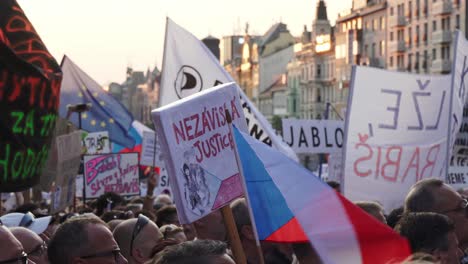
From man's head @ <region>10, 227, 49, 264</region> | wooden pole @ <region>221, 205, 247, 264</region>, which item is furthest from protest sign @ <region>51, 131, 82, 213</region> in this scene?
wooden pole @ <region>221, 205, 247, 264</region>

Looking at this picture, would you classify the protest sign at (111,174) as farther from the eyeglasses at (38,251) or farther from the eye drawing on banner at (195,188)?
the eye drawing on banner at (195,188)

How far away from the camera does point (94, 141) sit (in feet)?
77.5

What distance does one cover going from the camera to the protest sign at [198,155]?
6.66m

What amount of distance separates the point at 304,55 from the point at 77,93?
10319 cm

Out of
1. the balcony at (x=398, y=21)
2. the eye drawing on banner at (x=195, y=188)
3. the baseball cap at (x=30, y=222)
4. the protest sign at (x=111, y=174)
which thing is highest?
the balcony at (x=398, y=21)

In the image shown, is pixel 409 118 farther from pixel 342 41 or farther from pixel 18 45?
pixel 342 41

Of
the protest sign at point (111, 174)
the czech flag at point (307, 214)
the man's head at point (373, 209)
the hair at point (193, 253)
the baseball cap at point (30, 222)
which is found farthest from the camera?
the protest sign at point (111, 174)

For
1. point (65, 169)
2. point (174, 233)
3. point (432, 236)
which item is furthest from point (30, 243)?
point (65, 169)

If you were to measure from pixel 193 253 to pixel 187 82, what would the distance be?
28.5ft

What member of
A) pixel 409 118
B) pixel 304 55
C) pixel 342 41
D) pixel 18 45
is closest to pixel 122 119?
pixel 409 118

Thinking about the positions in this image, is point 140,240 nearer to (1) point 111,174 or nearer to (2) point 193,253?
(2) point 193,253

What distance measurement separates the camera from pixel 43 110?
7.78m

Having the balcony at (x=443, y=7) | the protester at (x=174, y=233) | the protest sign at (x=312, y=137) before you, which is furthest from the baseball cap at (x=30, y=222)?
the balcony at (x=443, y=7)

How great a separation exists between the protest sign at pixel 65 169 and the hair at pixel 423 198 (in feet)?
19.9
